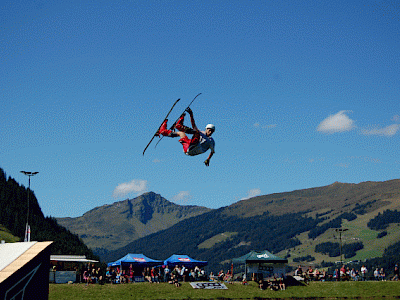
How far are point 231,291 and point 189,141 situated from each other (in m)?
34.0

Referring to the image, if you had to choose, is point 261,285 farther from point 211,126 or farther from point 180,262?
point 211,126

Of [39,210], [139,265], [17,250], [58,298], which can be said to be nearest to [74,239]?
[39,210]

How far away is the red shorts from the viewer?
724 inches

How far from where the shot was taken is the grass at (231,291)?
4525 cm

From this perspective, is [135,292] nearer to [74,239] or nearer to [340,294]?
[340,294]

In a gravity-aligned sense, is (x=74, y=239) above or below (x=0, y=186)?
below

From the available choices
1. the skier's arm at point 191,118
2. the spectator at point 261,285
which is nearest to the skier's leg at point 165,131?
the skier's arm at point 191,118

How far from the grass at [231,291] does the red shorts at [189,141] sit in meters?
29.3

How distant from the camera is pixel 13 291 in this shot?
17578 millimetres

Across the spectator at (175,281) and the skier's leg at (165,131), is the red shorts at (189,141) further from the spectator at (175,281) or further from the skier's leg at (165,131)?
the spectator at (175,281)

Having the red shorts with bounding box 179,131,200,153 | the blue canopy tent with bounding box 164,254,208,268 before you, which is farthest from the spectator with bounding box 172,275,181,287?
the red shorts with bounding box 179,131,200,153

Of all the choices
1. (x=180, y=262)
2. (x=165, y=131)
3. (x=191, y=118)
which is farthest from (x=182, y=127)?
(x=180, y=262)

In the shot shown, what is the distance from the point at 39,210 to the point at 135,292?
448 ft

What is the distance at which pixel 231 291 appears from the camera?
49.3 m
